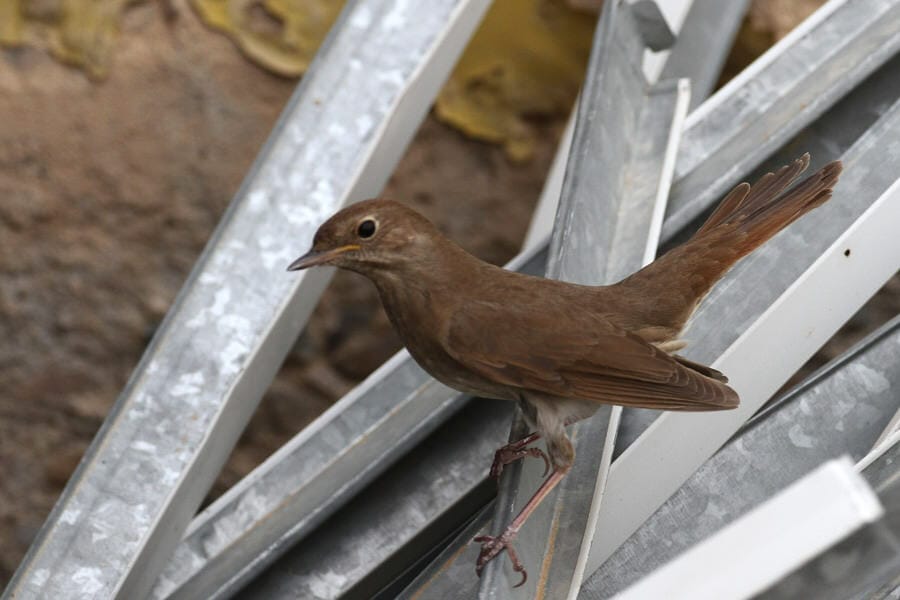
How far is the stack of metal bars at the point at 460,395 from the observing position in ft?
5.24

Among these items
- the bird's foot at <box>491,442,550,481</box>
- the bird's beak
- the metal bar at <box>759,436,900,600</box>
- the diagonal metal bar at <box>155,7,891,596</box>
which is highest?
the metal bar at <box>759,436,900,600</box>

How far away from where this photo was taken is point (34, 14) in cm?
324

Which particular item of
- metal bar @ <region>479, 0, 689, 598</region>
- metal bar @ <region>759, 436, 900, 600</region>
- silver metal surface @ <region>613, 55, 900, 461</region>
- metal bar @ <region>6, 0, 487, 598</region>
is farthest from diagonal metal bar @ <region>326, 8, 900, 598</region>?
metal bar @ <region>759, 436, 900, 600</region>

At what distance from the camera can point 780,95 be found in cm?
189

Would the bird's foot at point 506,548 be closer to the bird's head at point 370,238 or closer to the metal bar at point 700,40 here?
the bird's head at point 370,238

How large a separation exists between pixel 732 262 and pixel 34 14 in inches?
88.7

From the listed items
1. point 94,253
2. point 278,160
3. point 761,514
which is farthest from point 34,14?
point 761,514

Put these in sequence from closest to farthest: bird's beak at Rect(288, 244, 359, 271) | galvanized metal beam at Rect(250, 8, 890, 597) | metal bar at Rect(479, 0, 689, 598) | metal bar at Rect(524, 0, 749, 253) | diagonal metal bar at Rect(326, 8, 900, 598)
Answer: metal bar at Rect(479, 0, 689, 598), galvanized metal beam at Rect(250, 8, 890, 597), bird's beak at Rect(288, 244, 359, 271), diagonal metal bar at Rect(326, 8, 900, 598), metal bar at Rect(524, 0, 749, 253)

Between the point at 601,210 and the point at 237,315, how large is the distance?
579mm

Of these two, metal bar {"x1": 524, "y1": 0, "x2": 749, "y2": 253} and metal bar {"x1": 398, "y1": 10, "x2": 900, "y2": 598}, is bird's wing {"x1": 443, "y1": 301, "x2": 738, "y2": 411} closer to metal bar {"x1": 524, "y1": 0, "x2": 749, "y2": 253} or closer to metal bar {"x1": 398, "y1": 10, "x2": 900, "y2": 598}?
metal bar {"x1": 398, "y1": 10, "x2": 900, "y2": 598}

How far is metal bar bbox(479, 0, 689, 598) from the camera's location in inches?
60.9

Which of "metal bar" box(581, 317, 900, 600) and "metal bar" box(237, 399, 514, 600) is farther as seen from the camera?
"metal bar" box(237, 399, 514, 600)

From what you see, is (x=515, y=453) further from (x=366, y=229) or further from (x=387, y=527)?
(x=366, y=229)

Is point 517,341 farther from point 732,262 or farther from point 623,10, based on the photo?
point 623,10
